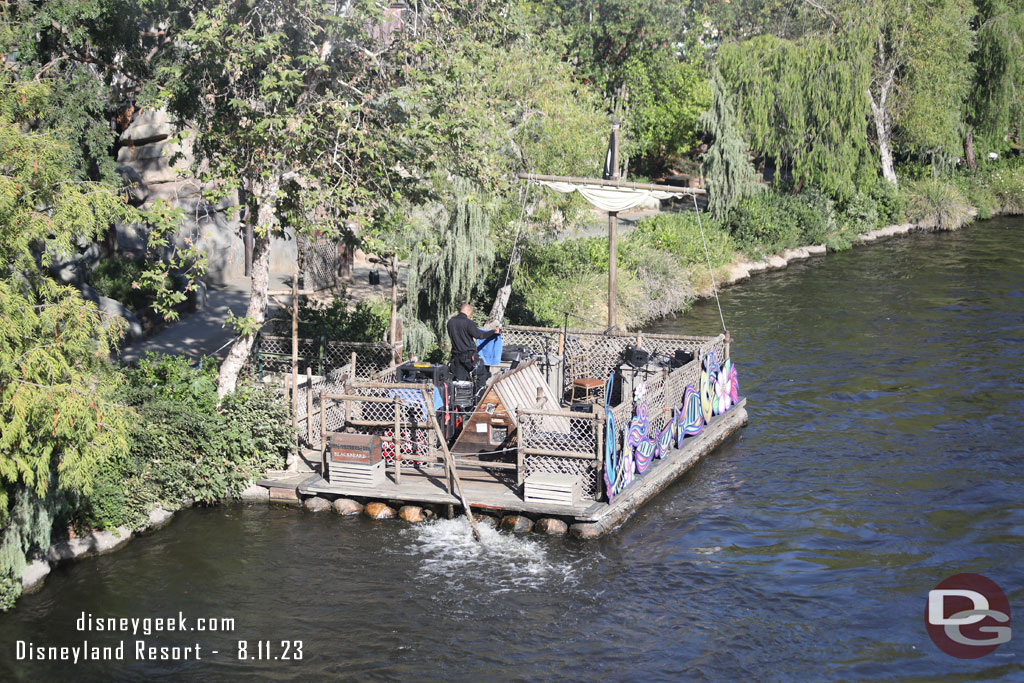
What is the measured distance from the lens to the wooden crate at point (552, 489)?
15.6 m

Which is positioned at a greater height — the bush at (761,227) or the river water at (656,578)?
the bush at (761,227)

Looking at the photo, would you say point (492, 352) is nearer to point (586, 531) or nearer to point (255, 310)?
point (255, 310)

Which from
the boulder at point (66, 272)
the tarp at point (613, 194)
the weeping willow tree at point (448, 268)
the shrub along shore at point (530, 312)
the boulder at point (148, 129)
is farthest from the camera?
the boulder at point (148, 129)

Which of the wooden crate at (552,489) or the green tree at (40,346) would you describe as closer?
the green tree at (40,346)

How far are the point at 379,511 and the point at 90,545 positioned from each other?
4.16 metres

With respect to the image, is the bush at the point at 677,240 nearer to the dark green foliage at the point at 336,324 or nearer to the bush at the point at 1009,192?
the dark green foliage at the point at 336,324

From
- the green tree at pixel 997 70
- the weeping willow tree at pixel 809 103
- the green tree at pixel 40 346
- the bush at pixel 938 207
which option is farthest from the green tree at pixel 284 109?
Answer: the green tree at pixel 997 70

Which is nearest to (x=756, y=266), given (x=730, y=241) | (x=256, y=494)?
(x=730, y=241)

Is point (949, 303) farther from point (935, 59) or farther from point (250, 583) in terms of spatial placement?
point (250, 583)

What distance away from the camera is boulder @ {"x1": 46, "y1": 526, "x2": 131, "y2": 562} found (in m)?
14.5

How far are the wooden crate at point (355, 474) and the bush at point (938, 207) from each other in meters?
34.7

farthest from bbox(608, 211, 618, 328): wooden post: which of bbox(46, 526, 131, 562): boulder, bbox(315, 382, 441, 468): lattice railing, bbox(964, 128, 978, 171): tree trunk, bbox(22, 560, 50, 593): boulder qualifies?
bbox(964, 128, 978, 171): tree trunk

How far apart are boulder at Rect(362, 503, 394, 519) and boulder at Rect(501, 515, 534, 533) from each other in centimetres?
187

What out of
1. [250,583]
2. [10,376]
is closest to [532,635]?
[250,583]
